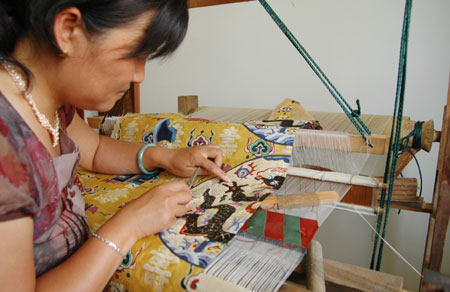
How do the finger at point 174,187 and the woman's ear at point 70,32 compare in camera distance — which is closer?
the woman's ear at point 70,32

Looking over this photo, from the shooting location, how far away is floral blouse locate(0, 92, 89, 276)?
0.46m

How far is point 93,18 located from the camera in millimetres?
504

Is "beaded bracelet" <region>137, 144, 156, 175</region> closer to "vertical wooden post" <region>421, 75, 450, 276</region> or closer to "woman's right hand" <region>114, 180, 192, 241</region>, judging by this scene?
"woman's right hand" <region>114, 180, 192, 241</region>

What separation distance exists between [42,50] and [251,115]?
3.66 ft

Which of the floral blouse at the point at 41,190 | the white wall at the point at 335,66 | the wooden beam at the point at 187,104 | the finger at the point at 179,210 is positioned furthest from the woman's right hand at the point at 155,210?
the wooden beam at the point at 187,104

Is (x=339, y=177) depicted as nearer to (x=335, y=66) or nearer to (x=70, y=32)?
(x=70, y=32)

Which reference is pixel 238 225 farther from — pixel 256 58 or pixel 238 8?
pixel 238 8

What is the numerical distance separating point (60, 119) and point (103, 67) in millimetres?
247

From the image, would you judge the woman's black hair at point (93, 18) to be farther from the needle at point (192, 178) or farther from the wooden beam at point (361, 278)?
the wooden beam at point (361, 278)

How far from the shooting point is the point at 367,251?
83.7 inches

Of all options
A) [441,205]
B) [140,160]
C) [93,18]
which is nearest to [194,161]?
[140,160]

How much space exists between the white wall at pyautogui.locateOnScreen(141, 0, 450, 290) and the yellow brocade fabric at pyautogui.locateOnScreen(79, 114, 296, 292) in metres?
0.45

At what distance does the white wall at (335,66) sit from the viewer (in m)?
1.65

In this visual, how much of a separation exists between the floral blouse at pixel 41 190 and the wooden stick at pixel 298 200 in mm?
410
